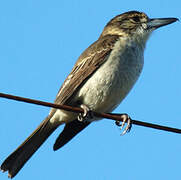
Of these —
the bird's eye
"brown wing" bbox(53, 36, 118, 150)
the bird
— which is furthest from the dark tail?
the bird's eye

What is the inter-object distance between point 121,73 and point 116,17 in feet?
6.67

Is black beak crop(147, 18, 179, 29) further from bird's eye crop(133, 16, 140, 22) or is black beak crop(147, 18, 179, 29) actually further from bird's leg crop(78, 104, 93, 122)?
bird's leg crop(78, 104, 93, 122)

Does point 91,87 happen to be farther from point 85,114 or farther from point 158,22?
point 158,22

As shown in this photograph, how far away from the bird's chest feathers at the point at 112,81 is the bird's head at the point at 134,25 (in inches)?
31.1

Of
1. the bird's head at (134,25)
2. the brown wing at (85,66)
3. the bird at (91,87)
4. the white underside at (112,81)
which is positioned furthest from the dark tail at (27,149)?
the bird's head at (134,25)

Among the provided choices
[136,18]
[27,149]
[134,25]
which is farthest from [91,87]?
[136,18]

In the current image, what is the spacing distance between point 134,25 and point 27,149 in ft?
8.45

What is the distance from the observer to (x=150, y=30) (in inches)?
275

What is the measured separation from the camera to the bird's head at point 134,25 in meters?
6.75

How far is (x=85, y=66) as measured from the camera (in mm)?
6152

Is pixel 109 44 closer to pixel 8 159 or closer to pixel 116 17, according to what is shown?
pixel 116 17

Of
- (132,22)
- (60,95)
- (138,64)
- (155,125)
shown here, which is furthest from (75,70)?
(155,125)

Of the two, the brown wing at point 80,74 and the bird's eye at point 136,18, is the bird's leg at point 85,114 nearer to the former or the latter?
the brown wing at point 80,74

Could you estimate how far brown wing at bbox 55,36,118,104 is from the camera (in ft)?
19.3
